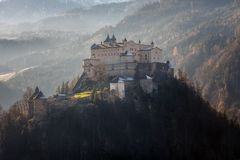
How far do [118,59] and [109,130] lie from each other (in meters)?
19.0

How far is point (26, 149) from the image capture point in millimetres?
102625

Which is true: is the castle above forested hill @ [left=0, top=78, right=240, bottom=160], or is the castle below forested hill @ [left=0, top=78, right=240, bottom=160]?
above

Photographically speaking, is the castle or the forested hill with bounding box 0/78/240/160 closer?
the forested hill with bounding box 0/78/240/160

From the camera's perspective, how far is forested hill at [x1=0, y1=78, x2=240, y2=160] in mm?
101312

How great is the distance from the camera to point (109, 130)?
341 feet

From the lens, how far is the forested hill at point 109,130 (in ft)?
332

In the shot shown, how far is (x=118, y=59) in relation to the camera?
118 meters

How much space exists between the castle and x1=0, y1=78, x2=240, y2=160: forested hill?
22.1 ft

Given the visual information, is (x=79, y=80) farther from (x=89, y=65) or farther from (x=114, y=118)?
(x=114, y=118)

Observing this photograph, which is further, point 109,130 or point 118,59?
point 118,59

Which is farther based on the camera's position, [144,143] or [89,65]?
[89,65]

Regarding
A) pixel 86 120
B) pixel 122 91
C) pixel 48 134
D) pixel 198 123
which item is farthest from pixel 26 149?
pixel 198 123

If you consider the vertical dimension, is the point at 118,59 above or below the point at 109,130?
above

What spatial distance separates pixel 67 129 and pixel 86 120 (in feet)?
11.7
